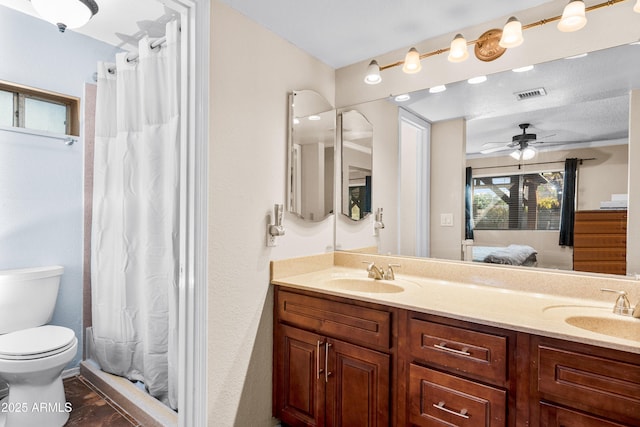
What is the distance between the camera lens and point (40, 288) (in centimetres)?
212

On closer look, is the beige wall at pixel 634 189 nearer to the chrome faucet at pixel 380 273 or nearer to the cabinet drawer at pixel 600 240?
the cabinet drawer at pixel 600 240

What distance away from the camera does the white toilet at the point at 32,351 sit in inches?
69.2

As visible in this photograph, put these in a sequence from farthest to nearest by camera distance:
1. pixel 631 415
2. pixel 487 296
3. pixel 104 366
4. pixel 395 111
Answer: pixel 104 366, pixel 395 111, pixel 487 296, pixel 631 415

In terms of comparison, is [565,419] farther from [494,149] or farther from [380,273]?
[494,149]

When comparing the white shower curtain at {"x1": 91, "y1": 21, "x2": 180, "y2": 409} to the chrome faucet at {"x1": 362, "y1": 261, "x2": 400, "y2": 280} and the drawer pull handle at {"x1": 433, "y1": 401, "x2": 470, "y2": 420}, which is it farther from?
the drawer pull handle at {"x1": 433, "y1": 401, "x2": 470, "y2": 420}

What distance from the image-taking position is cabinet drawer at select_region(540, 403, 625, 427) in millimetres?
1007

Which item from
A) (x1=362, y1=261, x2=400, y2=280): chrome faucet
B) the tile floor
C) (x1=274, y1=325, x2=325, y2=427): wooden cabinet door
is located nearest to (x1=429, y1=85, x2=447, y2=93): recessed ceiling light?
(x1=362, y1=261, x2=400, y2=280): chrome faucet

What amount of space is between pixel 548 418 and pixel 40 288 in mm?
2725

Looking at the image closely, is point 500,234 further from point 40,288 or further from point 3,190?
point 3,190

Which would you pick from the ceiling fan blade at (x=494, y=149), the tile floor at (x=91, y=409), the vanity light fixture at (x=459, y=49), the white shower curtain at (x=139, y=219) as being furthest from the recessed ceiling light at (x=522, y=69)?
the tile floor at (x=91, y=409)

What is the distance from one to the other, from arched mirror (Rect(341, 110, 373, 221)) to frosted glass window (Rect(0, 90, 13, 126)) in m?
2.16

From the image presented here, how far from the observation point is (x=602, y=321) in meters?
1.26

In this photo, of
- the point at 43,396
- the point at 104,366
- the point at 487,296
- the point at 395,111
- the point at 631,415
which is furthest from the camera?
the point at 104,366

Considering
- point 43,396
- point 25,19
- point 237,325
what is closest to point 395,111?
point 237,325
